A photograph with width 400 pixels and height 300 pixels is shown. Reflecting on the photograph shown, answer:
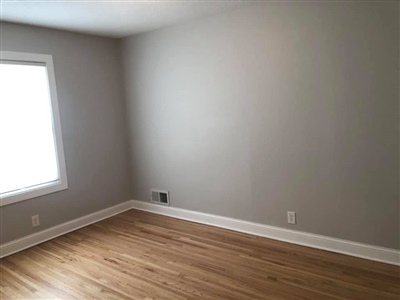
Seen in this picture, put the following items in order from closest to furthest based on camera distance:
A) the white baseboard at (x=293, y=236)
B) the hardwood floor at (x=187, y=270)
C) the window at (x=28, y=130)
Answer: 1. the hardwood floor at (x=187, y=270)
2. the white baseboard at (x=293, y=236)
3. the window at (x=28, y=130)

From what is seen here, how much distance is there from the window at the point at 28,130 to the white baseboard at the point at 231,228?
0.47 m

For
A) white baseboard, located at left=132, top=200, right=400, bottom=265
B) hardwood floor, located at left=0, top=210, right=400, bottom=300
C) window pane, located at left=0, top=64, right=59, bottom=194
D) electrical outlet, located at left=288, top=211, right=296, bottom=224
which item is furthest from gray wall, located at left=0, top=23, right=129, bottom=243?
A: electrical outlet, located at left=288, top=211, right=296, bottom=224

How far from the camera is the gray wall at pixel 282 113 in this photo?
2613mm

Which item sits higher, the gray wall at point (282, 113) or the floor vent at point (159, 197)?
the gray wall at point (282, 113)

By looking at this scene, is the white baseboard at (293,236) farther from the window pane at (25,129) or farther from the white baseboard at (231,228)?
the window pane at (25,129)

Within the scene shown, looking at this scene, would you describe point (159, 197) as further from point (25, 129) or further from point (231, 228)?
point (25, 129)

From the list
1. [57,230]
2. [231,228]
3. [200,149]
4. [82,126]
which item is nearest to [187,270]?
[231,228]

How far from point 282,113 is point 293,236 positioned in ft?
3.98

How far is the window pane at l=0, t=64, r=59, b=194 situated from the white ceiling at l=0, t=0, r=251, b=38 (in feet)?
1.85

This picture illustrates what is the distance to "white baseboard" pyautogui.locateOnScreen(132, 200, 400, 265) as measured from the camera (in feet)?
8.96

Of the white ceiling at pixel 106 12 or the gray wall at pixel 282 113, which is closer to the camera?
the gray wall at pixel 282 113

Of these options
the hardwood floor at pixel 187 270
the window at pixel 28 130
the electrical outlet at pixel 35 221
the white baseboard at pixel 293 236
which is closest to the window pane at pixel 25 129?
the window at pixel 28 130

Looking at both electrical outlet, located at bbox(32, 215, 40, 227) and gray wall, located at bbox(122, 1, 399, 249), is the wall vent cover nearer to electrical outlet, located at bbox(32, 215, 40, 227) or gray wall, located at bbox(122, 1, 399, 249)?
gray wall, located at bbox(122, 1, 399, 249)

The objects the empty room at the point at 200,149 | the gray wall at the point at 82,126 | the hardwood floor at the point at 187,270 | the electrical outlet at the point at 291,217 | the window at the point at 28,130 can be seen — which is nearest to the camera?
the hardwood floor at the point at 187,270
